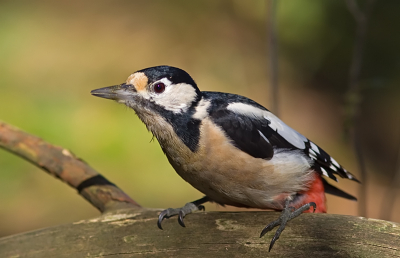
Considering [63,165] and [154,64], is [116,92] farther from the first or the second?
[154,64]

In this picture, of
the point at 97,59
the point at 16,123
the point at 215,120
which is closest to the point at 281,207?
the point at 215,120

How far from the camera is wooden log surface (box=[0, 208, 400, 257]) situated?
2219 mm

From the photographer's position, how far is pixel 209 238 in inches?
93.7

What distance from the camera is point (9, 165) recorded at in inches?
216

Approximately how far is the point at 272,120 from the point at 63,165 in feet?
4.86

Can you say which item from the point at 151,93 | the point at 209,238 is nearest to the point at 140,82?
the point at 151,93

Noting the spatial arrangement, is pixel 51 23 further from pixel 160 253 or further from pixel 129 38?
pixel 160 253

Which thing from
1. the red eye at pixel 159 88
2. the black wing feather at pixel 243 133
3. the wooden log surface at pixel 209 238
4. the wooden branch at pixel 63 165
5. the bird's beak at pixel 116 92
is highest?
the red eye at pixel 159 88

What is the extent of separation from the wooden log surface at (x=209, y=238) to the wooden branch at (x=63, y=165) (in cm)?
41

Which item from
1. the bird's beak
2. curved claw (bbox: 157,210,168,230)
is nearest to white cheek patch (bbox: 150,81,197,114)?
the bird's beak

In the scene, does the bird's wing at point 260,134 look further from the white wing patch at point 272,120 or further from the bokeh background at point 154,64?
the bokeh background at point 154,64

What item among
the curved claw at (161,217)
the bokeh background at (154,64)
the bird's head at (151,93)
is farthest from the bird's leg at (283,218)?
the bokeh background at (154,64)

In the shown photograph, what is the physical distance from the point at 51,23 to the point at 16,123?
2.41 meters

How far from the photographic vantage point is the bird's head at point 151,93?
259 cm
